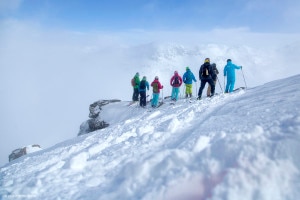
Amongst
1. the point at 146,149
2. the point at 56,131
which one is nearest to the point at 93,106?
the point at 146,149

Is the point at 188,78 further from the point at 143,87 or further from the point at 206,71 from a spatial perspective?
the point at 206,71

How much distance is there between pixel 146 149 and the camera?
21.6 ft

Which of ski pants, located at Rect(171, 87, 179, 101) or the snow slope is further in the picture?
ski pants, located at Rect(171, 87, 179, 101)

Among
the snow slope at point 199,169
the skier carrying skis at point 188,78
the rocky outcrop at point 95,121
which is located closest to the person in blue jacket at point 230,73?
the skier carrying skis at point 188,78

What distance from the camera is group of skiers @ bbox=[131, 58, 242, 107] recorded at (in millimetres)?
14992

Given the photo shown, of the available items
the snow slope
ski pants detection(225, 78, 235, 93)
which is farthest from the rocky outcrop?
the snow slope

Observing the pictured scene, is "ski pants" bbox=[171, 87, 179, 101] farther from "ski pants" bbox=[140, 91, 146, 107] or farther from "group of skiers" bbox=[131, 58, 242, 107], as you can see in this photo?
"ski pants" bbox=[140, 91, 146, 107]

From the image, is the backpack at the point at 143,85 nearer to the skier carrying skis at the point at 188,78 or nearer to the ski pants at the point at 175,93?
the ski pants at the point at 175,93

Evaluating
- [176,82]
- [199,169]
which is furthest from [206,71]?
[199,169]

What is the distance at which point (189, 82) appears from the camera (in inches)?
780

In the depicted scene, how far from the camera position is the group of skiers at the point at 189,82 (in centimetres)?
1499

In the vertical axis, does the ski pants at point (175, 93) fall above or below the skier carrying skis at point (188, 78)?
below

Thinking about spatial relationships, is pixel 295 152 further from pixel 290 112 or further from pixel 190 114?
pixel 190 114

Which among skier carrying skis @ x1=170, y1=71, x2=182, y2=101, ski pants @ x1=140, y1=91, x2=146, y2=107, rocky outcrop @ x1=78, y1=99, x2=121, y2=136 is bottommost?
rocky outcrop @ x1=78, y1=99, x2=121, y2=136
